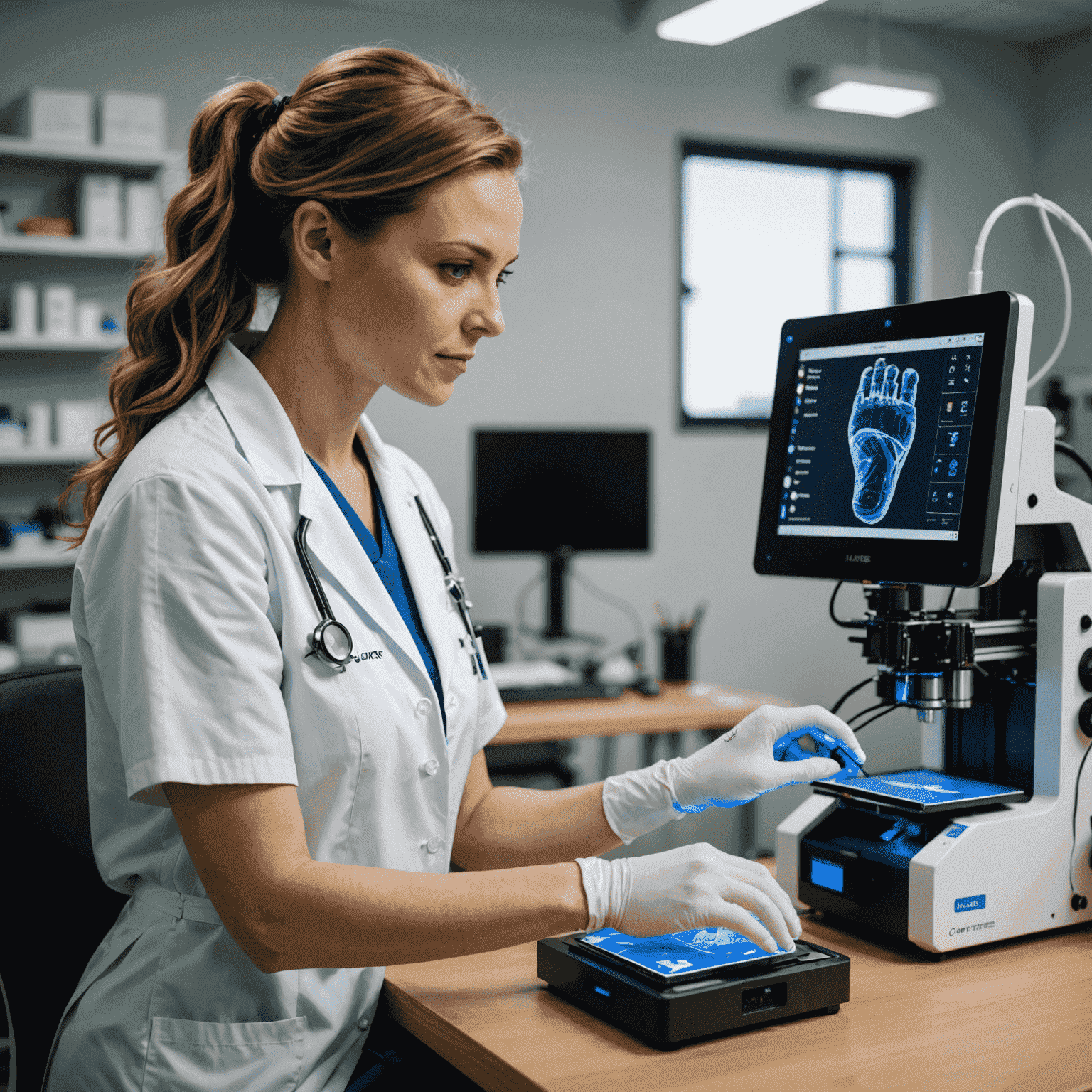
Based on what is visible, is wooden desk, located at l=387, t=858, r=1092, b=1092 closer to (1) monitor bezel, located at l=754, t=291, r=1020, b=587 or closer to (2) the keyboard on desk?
(1) monitor bezel, located at l=754, t=291, r=1020, b=587

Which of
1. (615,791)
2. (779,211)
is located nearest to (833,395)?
(615,791)

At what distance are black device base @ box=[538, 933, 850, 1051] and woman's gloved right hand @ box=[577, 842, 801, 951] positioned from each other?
0.03 metres

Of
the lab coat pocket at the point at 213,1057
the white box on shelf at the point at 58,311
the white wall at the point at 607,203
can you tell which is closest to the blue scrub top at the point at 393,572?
the lab coat pocket at the point at 213,1057

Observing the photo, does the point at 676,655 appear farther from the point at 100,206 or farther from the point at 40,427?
the point at 100,206

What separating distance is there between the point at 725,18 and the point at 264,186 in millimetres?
2683

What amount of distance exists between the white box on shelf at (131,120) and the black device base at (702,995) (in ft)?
9.98

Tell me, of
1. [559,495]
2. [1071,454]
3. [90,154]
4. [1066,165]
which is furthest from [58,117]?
[1066,165]

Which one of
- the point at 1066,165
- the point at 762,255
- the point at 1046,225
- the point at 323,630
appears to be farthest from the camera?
the point at 1066,165

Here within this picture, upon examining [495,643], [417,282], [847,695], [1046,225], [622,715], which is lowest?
[622,715]

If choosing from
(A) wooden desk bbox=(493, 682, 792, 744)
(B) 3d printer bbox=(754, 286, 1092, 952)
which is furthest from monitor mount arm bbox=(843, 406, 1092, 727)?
(A) wooden desk bbox=(493, 682, 792, 744)

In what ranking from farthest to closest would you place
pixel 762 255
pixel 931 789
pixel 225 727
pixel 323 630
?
pixel 762 255
pixel 931 789
pixel 323 630
pixel 225 727

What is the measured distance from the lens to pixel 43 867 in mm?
1187

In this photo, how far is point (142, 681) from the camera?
3.14 feet

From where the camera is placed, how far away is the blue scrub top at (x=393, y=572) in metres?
1.24
